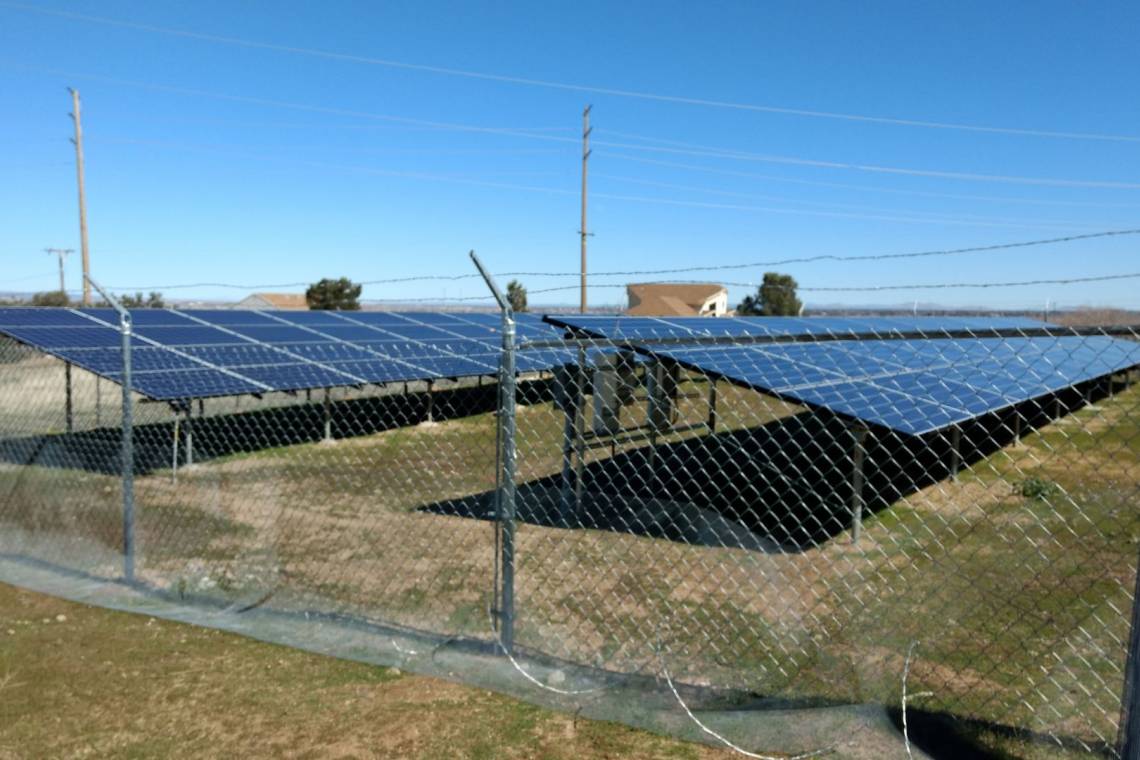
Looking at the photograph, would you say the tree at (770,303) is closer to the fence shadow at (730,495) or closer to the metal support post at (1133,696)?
the fence shadow at (730,495)

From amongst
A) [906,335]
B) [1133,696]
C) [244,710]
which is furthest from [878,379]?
[244,710]

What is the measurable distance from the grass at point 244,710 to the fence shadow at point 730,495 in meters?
2.66

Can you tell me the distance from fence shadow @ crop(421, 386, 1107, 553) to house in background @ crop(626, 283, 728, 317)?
21.7 m

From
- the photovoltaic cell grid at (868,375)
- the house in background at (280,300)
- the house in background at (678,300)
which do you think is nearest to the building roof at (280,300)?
the house in background at (280,300)

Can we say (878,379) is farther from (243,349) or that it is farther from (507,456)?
(243,349)

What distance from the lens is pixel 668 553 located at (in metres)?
7.57

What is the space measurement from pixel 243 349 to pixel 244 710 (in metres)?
11.0

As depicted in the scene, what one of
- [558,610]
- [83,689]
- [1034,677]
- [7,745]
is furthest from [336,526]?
[1034,677]

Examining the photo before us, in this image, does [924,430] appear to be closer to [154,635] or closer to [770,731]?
[770,731]

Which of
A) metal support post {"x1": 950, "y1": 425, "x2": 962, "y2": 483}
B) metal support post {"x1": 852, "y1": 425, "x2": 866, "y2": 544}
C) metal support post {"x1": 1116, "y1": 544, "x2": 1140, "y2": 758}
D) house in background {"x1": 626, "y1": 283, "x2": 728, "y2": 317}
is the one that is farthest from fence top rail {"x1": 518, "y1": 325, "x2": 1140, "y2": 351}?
house in background {"x1": 626, "y1": 283, "x2": 728, "y2": 317}

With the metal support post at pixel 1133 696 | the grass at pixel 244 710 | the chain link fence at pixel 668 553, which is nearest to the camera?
the metal support post at pixel 1133 696

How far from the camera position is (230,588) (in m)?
5.55

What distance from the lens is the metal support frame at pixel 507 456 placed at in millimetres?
4012

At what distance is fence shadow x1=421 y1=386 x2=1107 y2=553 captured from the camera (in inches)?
312
